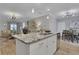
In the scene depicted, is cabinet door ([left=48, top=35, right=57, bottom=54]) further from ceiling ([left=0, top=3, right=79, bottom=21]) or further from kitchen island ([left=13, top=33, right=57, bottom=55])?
ceiling ([left=0, top=3, right=79, bottom=21])

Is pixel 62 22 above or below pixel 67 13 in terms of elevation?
below

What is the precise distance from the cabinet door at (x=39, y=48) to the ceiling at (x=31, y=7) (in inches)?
18.2

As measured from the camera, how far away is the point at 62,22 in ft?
6.49

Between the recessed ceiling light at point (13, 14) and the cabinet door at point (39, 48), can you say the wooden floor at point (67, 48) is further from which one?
the recessed ceiling light at point (13, 14)

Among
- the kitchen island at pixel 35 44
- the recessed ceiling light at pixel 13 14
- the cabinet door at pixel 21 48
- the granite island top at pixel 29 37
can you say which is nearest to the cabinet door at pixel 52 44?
the kitchen island at pixel 35 44

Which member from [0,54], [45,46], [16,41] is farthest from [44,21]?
[0,54]

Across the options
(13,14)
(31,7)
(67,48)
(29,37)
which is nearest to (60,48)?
(67,48)

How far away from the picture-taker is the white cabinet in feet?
6.34

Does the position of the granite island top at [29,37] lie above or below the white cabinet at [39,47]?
above

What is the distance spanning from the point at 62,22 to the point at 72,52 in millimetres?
528

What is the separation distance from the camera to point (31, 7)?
1.97 metres

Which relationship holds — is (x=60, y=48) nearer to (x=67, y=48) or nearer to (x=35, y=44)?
(x=67, y=48)

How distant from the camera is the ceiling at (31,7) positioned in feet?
6.40
